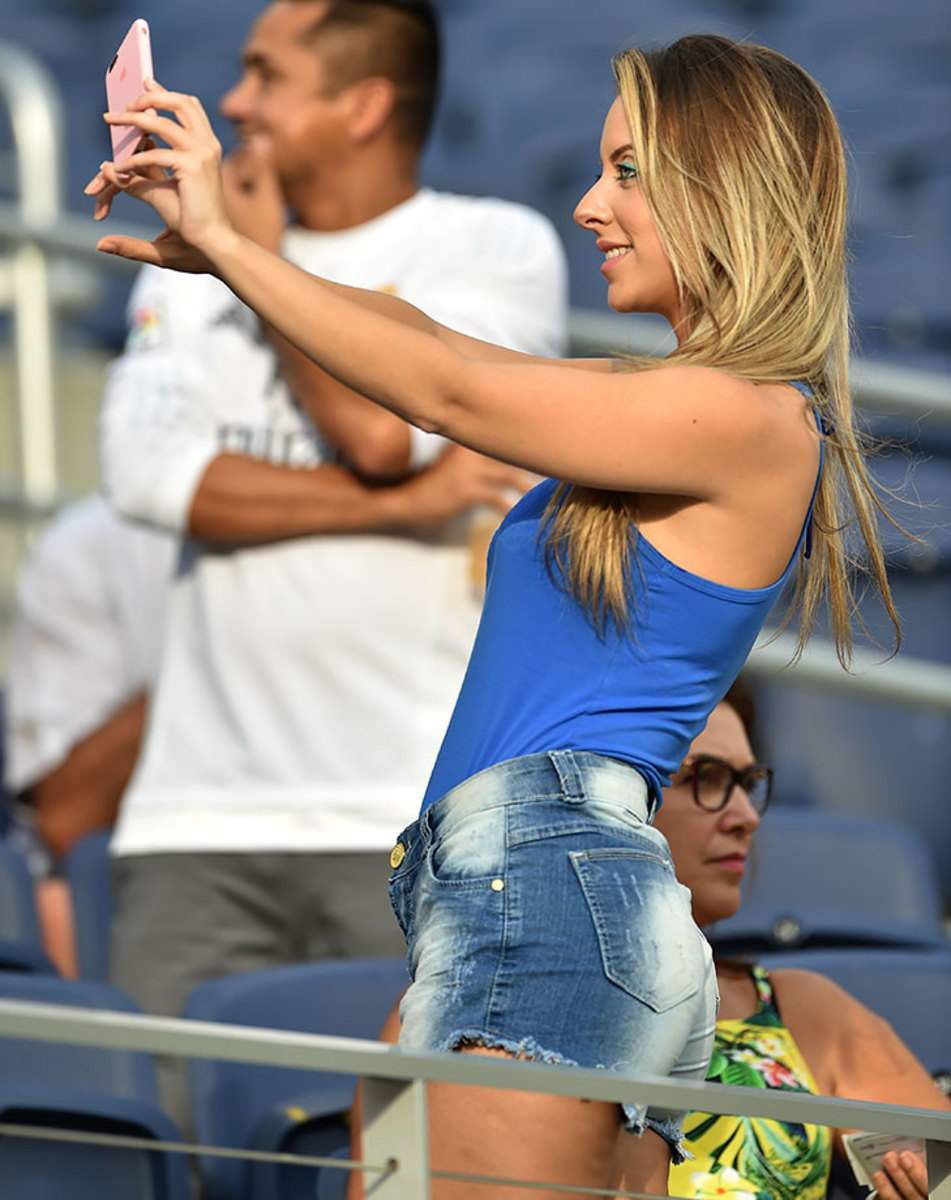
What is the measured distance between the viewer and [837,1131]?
74.5 inches

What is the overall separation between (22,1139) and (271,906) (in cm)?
61

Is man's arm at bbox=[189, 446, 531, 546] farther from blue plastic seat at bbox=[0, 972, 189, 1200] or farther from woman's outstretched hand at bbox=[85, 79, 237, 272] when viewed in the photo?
woman's outstretched hand at bbox=[85, 79, 237, 272]

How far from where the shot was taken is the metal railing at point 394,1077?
122 cm

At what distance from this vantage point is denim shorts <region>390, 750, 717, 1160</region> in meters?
1.34

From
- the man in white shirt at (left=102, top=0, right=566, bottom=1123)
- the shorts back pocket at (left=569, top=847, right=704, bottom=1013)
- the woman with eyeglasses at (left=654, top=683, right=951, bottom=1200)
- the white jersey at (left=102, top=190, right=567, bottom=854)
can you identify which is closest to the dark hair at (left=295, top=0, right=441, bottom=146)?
the man in white shirt at (left=102, top=0, right=566, bottom=1123)

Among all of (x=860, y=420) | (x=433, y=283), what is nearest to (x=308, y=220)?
(x=433, y=283)

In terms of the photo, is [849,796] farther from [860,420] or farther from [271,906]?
[860,420]

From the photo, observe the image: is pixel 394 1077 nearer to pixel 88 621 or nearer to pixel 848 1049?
pixel 848 1049

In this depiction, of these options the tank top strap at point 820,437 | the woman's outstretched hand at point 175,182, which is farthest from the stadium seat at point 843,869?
the woman's outstretched hand at point 175,182

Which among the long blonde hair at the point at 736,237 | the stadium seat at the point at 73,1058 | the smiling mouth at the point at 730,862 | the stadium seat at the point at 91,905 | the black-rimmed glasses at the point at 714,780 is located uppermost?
the long blonde hair at the point at 736,237

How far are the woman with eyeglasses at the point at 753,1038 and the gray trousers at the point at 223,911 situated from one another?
58 cm

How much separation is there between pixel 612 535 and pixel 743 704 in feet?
2.61

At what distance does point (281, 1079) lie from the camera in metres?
2.12

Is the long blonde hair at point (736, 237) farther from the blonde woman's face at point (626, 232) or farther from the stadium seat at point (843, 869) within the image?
the stadium seat at point (843, 869)
